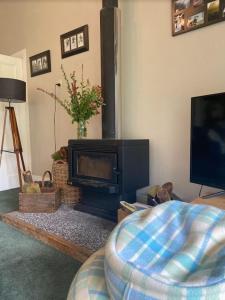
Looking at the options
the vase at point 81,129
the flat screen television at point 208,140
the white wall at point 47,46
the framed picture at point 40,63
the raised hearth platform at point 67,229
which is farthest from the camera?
the framed picture at point 40,63

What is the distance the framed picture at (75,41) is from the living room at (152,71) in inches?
2.2

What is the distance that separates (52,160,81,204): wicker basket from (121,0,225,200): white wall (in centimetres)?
73

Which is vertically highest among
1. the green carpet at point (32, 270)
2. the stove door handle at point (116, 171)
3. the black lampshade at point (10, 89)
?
the black lampshade at point (10, 89)

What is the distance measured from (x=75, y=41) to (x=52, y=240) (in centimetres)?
224

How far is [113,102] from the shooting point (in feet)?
7.53

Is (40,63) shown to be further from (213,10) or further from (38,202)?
(213,10)

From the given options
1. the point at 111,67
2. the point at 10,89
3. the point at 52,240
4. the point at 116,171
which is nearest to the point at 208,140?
the point at 116,171

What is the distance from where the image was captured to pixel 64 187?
8.26 feet

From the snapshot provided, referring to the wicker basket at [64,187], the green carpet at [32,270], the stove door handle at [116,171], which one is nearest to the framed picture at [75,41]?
the wicker basket at [64,187]

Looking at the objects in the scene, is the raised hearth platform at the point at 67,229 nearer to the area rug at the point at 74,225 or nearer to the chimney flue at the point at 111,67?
the area rug at the point at 74,225

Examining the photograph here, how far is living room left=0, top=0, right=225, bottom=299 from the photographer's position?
196cm

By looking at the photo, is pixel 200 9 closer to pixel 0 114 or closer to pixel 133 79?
pixel 133 79

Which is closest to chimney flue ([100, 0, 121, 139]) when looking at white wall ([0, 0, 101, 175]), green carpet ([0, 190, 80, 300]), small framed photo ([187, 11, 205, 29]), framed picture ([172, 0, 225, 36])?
white wall ([0, 0, 101, 175])

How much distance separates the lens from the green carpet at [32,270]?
4.15 feet
